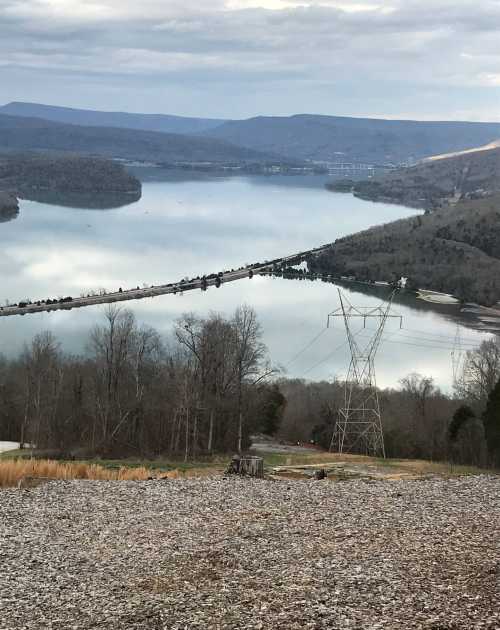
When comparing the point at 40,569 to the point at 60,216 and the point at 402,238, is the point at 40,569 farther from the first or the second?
the point at 60,216

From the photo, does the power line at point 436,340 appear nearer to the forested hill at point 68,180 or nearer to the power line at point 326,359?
the power line at point 326,359

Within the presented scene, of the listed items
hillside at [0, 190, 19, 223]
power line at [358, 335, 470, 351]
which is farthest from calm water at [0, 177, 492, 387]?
hillside at [0, 190, 19, 223]

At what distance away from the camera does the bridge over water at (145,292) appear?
54469 millimetres

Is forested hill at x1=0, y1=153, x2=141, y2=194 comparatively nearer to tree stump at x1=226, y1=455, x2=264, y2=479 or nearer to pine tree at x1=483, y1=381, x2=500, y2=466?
pine tree at x1=483, y1=381, x2=500, y2=466

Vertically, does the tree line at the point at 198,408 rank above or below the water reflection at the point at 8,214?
below

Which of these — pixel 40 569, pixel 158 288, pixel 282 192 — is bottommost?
pixel 40 569

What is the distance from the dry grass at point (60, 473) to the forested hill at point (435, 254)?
56925 millimetres

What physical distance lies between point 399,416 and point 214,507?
57.7 ft

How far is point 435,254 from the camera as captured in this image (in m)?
87.9

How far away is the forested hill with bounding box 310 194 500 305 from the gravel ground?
5845 centimetres

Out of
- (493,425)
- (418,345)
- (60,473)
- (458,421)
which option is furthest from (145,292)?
(60,473)

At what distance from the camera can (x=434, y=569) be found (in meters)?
8.62

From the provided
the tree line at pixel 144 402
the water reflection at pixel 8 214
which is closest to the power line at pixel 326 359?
the tree line at pixel 144 402

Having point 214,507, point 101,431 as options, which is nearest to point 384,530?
point 214,507
